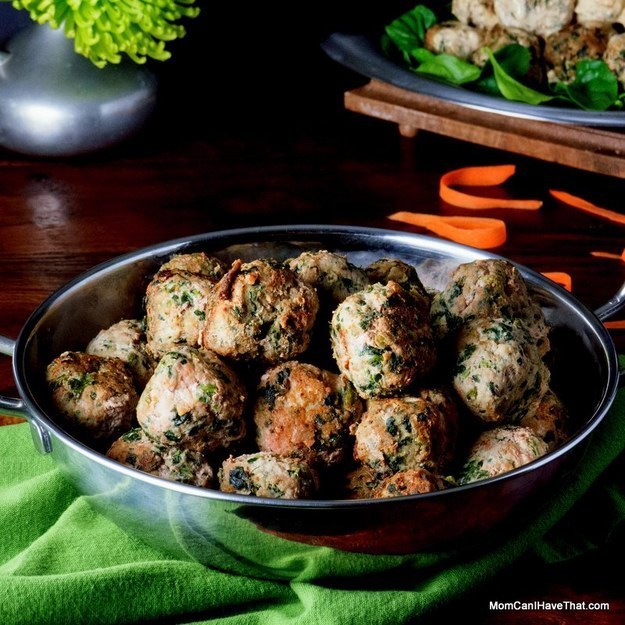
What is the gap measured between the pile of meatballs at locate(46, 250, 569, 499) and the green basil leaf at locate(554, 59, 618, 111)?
116 cm

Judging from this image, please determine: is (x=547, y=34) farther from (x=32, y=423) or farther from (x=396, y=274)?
(x=32, y=423)

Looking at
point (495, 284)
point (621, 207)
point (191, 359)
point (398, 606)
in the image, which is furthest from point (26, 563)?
point (621, 207)

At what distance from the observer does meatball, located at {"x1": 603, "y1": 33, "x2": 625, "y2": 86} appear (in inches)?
86.6

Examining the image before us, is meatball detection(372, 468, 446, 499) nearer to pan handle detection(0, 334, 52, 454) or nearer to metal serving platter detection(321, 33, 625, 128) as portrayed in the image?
pan handle detection(0, 334, 52, 454)

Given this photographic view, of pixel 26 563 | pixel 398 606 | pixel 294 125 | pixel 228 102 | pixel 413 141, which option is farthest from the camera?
pixel 228 102

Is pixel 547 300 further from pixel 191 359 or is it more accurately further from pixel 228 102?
pixel 228 102

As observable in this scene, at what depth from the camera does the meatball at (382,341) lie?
3.29ft

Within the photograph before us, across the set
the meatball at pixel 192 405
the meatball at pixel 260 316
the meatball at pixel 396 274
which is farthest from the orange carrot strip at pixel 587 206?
the meatball at pixel 192 405

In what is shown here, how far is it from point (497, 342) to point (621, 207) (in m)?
1.16

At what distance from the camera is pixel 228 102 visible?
297cm

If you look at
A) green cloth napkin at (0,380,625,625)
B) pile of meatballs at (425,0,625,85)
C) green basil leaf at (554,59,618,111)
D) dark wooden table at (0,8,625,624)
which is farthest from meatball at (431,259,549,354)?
pile of meatballs at (425,0,625,85)

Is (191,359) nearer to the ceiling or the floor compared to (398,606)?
nearer to the ceiling

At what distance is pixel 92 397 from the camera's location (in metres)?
1.08

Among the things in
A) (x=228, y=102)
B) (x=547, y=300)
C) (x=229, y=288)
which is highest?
(x=229, y=288)
